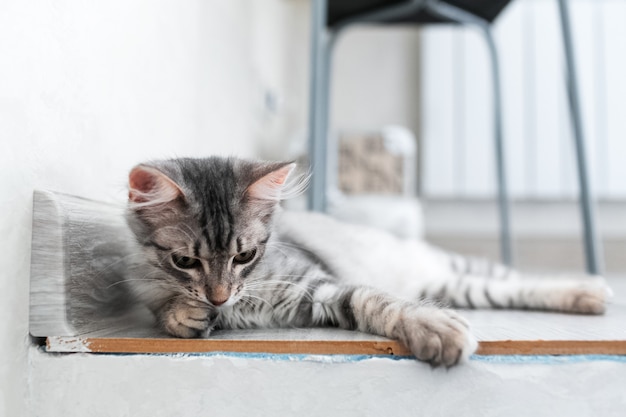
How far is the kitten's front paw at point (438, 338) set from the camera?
2.31 feet

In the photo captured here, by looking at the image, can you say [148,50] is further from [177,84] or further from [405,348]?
[405,348]

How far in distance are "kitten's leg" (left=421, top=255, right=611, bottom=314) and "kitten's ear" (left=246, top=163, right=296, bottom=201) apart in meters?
0.51

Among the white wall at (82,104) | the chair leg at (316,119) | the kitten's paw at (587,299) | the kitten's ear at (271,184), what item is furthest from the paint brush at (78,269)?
the chair leg at (316,119)

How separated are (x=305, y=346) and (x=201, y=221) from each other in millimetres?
242

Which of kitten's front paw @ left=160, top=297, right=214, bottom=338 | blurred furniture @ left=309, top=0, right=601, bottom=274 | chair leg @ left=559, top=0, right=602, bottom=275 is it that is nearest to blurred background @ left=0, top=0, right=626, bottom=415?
blurred furniture @ left=309, top=0, right=601, bottom=274

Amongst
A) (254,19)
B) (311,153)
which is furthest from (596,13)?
(311,153)

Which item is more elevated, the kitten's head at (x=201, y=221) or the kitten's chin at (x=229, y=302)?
the kitten's head at (x=201, y=221)

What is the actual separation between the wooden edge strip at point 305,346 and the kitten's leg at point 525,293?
385mm

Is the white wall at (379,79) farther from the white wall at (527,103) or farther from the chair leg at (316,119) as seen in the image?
the chair leg at (316,119)

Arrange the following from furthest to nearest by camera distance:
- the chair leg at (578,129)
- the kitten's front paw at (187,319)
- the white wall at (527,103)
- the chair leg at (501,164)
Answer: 1. the white wall at (527,103)
2. the chair leg at (501,164)
3. the chair leg at (578,129)
4. the kitten's front paw at (187,319)

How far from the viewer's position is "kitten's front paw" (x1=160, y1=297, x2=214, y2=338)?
0.82 m

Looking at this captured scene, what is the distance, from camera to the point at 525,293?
1.17 m

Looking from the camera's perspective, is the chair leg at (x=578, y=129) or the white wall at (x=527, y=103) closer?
the chair leg at (x=578, y=129)

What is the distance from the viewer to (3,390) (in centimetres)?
72
